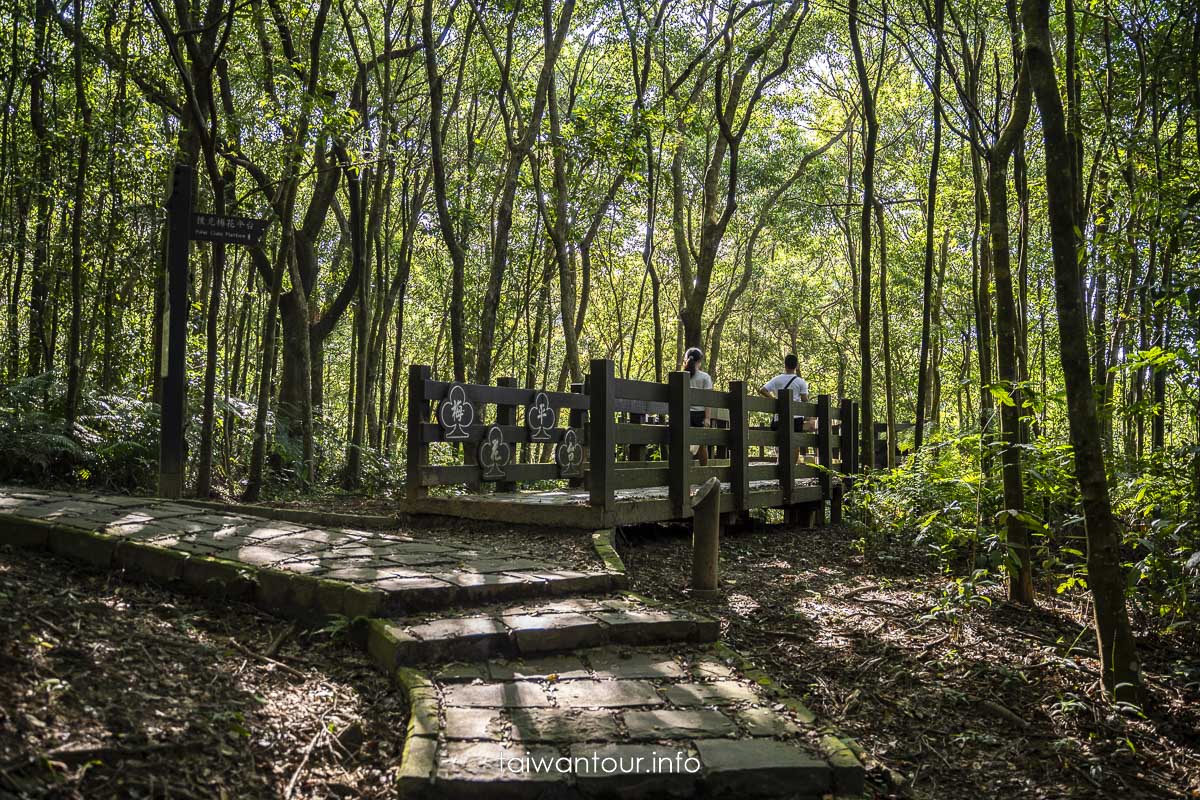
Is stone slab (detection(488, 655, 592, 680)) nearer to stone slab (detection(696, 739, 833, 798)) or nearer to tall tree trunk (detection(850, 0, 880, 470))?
stone slab (detection(696, 739, 833, 798))

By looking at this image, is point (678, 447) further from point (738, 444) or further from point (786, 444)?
point (786, 444)

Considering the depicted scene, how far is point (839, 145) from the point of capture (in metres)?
24.1

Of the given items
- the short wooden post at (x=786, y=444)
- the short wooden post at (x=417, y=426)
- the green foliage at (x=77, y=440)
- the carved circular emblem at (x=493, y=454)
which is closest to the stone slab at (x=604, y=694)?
the short wooden post at (x=417, y=426)

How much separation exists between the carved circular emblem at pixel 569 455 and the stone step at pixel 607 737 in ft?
15.7

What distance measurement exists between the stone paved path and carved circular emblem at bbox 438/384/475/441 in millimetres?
1503

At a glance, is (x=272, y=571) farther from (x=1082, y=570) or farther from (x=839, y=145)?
(x=839, y=145)

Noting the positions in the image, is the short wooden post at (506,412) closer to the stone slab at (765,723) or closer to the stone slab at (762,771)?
the stone slab at (765,723)

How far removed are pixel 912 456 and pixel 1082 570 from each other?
3.31 metres

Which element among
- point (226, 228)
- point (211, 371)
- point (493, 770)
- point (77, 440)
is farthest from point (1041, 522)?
point (77, 440)

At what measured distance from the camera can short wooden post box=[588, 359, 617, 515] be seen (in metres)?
7.11

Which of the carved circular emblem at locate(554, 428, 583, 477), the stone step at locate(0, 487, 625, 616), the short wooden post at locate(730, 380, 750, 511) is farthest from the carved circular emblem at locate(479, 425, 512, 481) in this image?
the short wooden post at locate(730, 380, 750, 511)

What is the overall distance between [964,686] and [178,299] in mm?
7003

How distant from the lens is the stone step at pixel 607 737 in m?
2.84

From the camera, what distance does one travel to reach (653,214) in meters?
15.6
